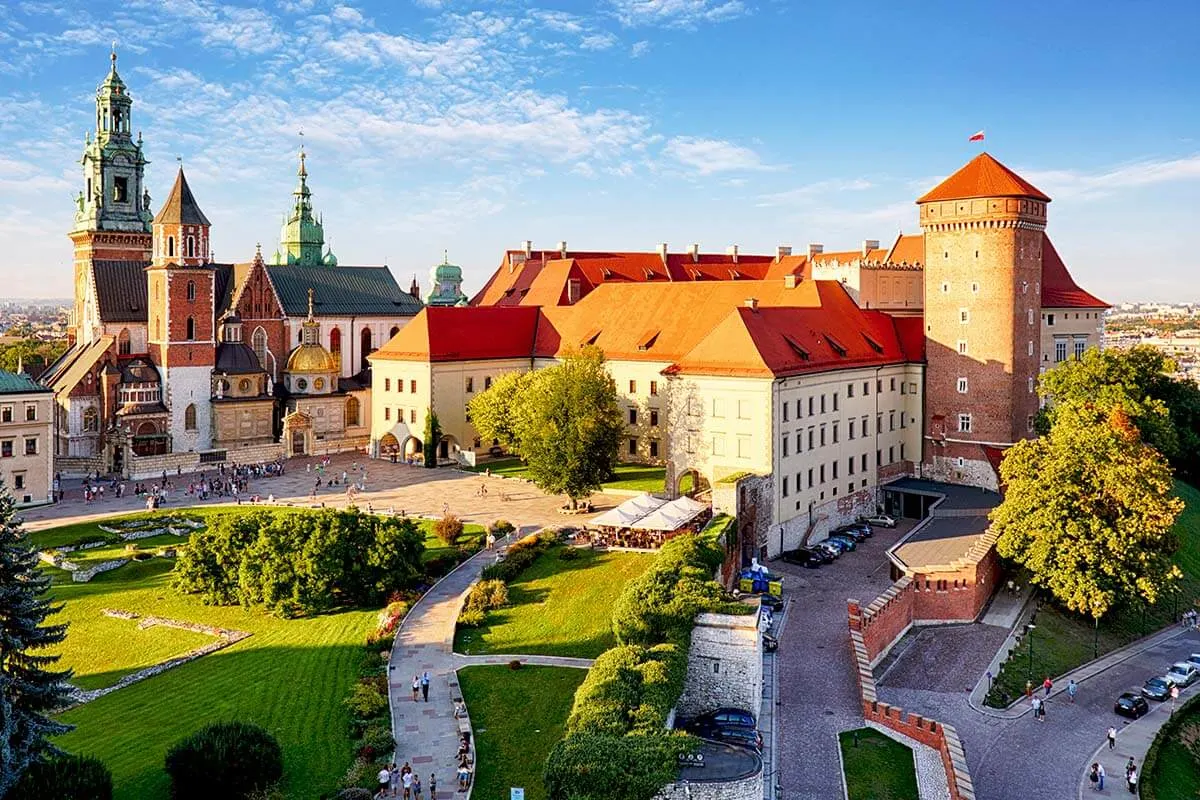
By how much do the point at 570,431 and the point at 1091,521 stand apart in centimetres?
2354

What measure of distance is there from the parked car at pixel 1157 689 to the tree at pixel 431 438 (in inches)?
1667

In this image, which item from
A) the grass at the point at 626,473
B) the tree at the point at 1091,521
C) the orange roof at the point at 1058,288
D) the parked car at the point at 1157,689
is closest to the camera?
the parked car at the point at 1157,689

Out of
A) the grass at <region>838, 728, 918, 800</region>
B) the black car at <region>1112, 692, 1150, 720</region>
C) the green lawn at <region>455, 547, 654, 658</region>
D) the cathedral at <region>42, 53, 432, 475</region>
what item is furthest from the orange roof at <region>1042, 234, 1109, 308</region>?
the cathedral at <region>42, 53, 432, 475</region>

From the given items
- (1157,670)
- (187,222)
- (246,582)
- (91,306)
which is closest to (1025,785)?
(1157,670)

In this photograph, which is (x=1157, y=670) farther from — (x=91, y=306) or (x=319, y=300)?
(x=91, y=306)

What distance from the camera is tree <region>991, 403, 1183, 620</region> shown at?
44094 millimetres

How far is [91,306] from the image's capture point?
252ft

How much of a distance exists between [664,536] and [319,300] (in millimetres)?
50739

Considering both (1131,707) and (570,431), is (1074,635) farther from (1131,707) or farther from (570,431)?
(570,431)

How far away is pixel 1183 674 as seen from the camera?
137 feet

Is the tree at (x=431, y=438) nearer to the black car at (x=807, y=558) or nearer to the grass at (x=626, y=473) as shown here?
the grass at (x=626, y=473)

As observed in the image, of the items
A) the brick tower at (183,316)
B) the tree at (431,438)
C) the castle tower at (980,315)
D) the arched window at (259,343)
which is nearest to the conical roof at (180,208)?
the brick tower at (183,316)

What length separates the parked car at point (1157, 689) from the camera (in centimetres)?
4012

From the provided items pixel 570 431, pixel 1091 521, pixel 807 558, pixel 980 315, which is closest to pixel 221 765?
pixel 570 431
